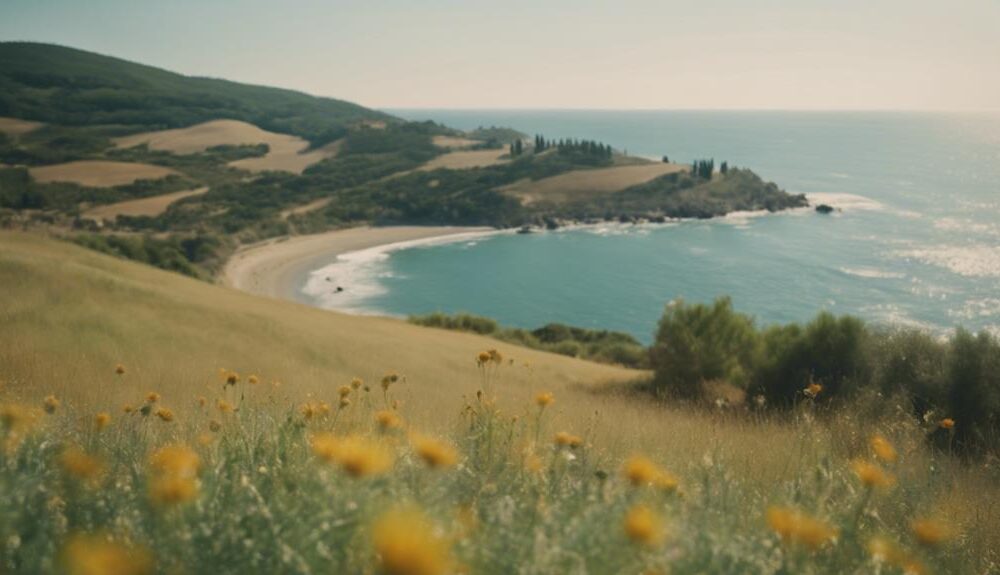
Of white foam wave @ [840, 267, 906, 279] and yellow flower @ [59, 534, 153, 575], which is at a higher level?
yellow flower @ [59, 534, 153, 575]

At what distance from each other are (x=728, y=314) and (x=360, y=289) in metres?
52.2

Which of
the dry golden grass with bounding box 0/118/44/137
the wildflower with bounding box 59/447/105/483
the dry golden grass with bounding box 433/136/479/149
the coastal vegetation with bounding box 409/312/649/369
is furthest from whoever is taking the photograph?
the dry golden grass with bounding box 433/136/479/149

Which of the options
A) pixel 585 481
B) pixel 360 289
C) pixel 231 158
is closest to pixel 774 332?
pixel 585 481

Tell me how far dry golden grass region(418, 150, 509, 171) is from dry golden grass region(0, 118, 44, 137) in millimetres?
73759

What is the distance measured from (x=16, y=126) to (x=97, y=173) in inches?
1417

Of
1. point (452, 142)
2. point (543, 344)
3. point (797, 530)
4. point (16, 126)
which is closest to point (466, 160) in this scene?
point (452, 142)

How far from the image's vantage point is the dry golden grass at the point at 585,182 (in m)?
118

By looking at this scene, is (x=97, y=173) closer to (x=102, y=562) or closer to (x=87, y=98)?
(x=87, y=98)

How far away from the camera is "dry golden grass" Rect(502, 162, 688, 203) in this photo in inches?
4636

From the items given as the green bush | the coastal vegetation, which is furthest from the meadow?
the coastal vegetation

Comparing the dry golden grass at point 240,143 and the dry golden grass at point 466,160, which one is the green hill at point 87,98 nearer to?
the dry golden grass at point 240,143

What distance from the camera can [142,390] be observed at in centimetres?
962

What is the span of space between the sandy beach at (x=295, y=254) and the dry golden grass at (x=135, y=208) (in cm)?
1879

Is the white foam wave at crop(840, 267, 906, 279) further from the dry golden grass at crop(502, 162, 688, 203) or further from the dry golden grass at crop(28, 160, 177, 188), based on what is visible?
the dry golden grass at crop(28, 160, 177, 188)
